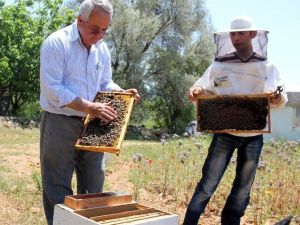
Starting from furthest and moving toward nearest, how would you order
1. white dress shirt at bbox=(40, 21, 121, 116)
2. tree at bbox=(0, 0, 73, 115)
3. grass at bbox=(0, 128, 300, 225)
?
tree at bbox=(0, 0, 73, 115) < grass at bbox=(0, 128, 300, 225) < white dress shirt at bbox=(40, 21, 121, 116)

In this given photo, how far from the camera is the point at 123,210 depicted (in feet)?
9.53

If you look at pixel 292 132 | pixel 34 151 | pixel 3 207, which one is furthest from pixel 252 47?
pixel 292 132

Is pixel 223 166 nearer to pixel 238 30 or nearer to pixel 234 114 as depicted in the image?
pixel 234 114

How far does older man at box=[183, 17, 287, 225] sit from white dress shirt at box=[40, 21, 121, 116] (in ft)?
3.90

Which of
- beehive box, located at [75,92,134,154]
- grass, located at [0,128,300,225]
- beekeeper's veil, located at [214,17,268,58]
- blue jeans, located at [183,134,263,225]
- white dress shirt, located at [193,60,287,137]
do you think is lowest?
grass, located at [0,128,300,225]

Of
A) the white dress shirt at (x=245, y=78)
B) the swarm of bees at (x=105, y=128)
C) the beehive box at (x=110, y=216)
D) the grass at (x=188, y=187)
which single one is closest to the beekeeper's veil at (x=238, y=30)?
the white dress shirt at (x=245, y=78)

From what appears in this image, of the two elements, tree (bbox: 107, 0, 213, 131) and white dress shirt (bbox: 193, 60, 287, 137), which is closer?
white dress shirt (bbox: 193, 60, 287, 137)

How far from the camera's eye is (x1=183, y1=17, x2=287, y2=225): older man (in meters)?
4.25

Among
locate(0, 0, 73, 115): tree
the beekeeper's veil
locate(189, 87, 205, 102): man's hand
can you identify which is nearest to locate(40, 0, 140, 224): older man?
locate(189, 87, 205, 102): man's hand

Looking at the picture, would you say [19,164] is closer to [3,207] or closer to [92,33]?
[3,207]

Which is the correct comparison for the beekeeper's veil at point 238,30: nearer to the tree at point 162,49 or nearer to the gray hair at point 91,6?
the gray hair at point 91,6

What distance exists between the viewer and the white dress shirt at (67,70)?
3.43m

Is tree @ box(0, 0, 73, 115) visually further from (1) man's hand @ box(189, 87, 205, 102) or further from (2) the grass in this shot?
(1) man's hand @ box(189, 87, 205, 102)

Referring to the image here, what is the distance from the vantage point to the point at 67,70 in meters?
3.58
